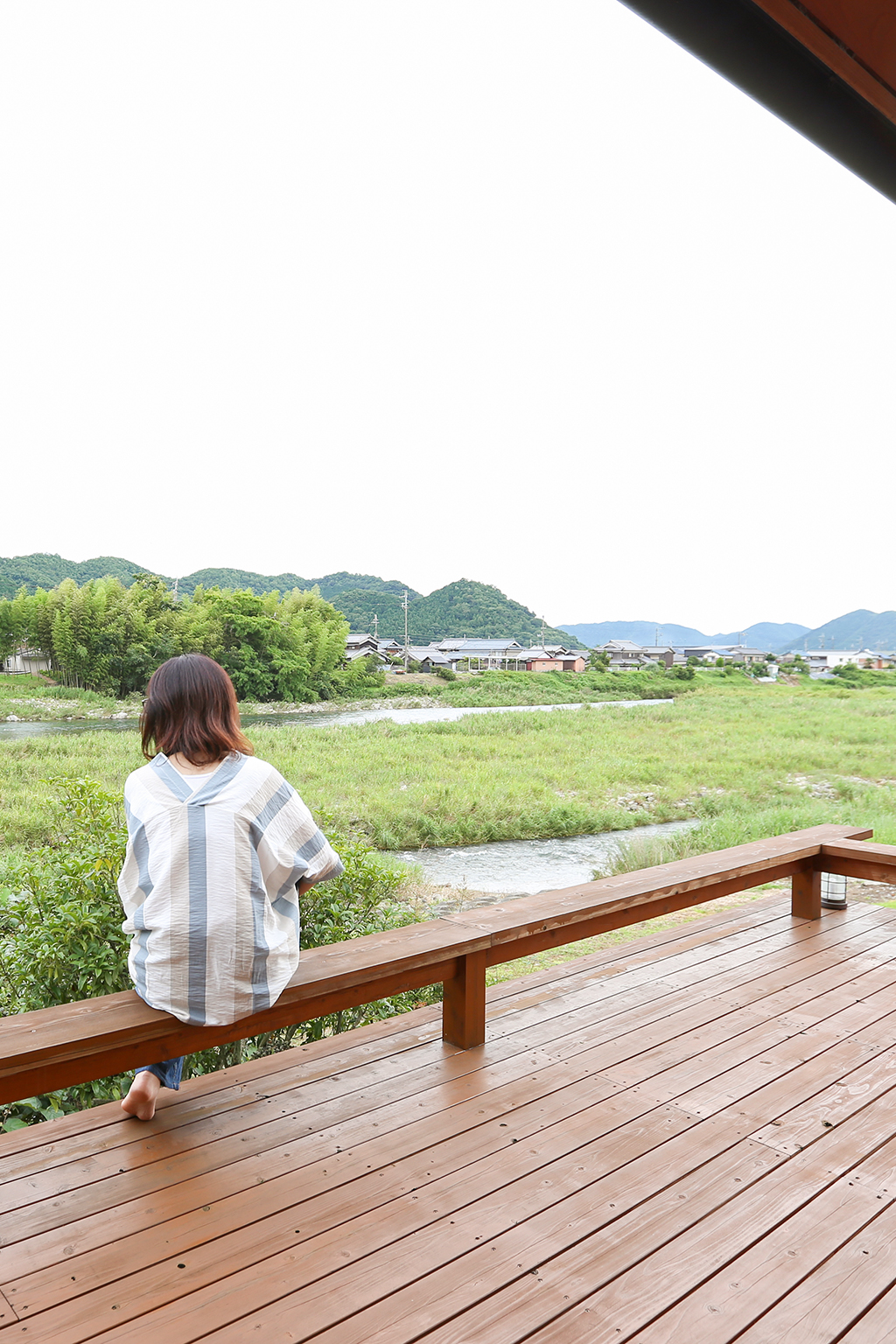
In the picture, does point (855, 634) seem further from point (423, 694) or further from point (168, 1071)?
point (168, 1071)

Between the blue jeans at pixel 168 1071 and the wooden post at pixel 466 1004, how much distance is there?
0.61 m

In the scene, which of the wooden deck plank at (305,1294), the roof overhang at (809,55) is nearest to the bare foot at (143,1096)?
the wooden deck plank at (305,1294)

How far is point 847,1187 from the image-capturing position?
1.38m

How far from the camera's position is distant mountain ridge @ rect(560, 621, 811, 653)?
1918 cm

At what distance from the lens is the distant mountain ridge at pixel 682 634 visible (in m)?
19.2

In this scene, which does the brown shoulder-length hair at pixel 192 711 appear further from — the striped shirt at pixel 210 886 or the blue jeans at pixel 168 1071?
the blue jeans at pixel 168 1071

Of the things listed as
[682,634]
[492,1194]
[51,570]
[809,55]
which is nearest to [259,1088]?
[492,1194]

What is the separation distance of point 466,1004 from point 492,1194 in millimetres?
549

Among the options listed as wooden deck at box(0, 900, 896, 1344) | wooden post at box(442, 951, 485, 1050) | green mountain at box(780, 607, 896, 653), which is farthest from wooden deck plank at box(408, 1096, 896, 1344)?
green mountain at box(780, 607, 896, 653)

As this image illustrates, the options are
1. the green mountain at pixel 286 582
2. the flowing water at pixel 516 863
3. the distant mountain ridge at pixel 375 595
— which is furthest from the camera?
the green mountain at pixel 286 582

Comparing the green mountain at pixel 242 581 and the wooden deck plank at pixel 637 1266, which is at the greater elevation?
the green mountain at pixel 242 581

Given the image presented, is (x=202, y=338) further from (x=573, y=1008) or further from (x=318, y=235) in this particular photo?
(x=573, y=1008)

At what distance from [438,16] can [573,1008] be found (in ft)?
15.4

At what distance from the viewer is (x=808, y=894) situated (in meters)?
2.96
